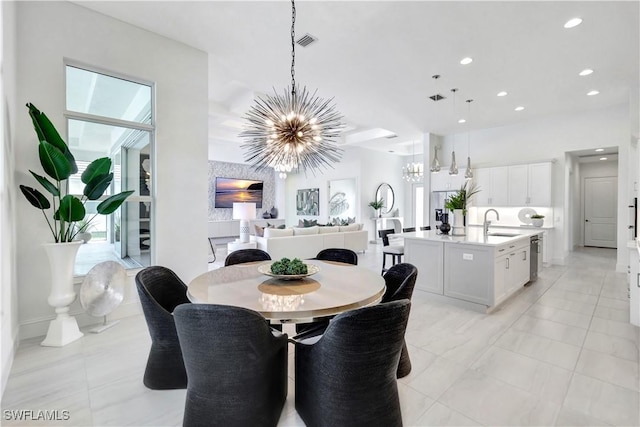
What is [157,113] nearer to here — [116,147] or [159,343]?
[116,147]

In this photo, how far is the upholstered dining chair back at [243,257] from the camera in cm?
295

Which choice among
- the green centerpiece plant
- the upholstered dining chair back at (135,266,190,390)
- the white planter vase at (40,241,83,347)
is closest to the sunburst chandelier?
the upholstered dining chair back at (135,266,190,390)

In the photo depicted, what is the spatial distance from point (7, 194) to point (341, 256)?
2.91 m

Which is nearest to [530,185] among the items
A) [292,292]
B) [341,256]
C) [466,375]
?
[341,256]

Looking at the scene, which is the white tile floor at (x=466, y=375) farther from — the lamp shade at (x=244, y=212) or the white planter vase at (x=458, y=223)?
the lamp shade at (x=244, y=212)

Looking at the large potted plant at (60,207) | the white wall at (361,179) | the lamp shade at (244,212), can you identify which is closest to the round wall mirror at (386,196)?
the white wall at (361,179)

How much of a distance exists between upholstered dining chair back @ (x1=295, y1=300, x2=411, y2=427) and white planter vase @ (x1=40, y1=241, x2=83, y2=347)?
2.46 m

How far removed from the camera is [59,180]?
2574 millimetres

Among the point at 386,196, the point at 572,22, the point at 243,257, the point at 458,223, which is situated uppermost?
the point at 572,22

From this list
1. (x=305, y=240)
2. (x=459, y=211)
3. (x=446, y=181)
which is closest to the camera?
(x=459, y=211)

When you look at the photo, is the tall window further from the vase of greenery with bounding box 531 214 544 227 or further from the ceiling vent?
the vase of greenery with bounding box 531 214 544 227

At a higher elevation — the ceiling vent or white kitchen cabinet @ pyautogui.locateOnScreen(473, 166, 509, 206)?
the ceiling vent

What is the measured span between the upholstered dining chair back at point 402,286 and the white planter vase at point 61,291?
2.82 m

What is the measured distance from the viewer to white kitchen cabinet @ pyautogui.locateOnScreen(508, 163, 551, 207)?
6156 millimetres
